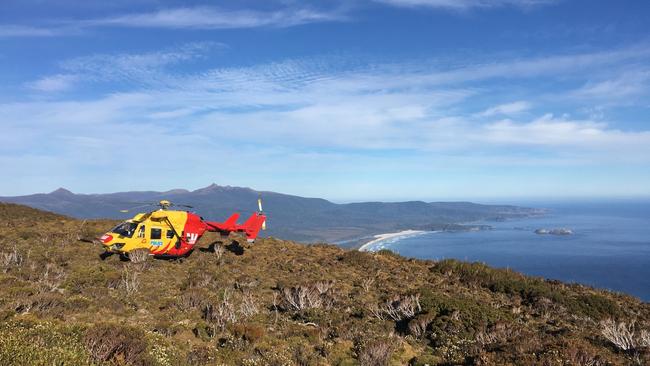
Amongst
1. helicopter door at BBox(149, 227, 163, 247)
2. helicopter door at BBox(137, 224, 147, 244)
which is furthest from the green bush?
helicopter door at BBox(149, 227, 163, 247)

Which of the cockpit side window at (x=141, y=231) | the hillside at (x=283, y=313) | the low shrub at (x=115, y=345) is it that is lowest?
the hillside at (x=283, y=313)

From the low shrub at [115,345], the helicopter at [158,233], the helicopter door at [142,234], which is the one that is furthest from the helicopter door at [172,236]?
the low shrub at [115,345]

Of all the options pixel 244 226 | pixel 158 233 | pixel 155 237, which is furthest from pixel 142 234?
pixel 244 226

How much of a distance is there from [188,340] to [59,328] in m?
3.21

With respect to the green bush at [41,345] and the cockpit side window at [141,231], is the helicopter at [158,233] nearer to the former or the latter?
the cockpit side window at [141,231]

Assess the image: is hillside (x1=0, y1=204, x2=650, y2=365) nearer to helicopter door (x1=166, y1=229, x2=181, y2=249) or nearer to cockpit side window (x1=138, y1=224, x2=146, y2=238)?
helicopter door (x1=166, y1=229, x2=181, y2=249)

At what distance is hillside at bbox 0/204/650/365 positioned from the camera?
29.0 ft

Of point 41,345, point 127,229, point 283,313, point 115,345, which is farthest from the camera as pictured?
point 127,229

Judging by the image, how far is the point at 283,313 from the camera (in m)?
14.2

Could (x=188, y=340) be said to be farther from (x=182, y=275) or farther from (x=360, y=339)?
(x=182, y=275)

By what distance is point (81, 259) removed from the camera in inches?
754

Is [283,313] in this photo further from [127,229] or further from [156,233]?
[127,229]

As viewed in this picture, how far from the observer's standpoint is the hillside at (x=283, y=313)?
8828mm

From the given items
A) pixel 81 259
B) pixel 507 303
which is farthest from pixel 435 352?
pixel 81 259
